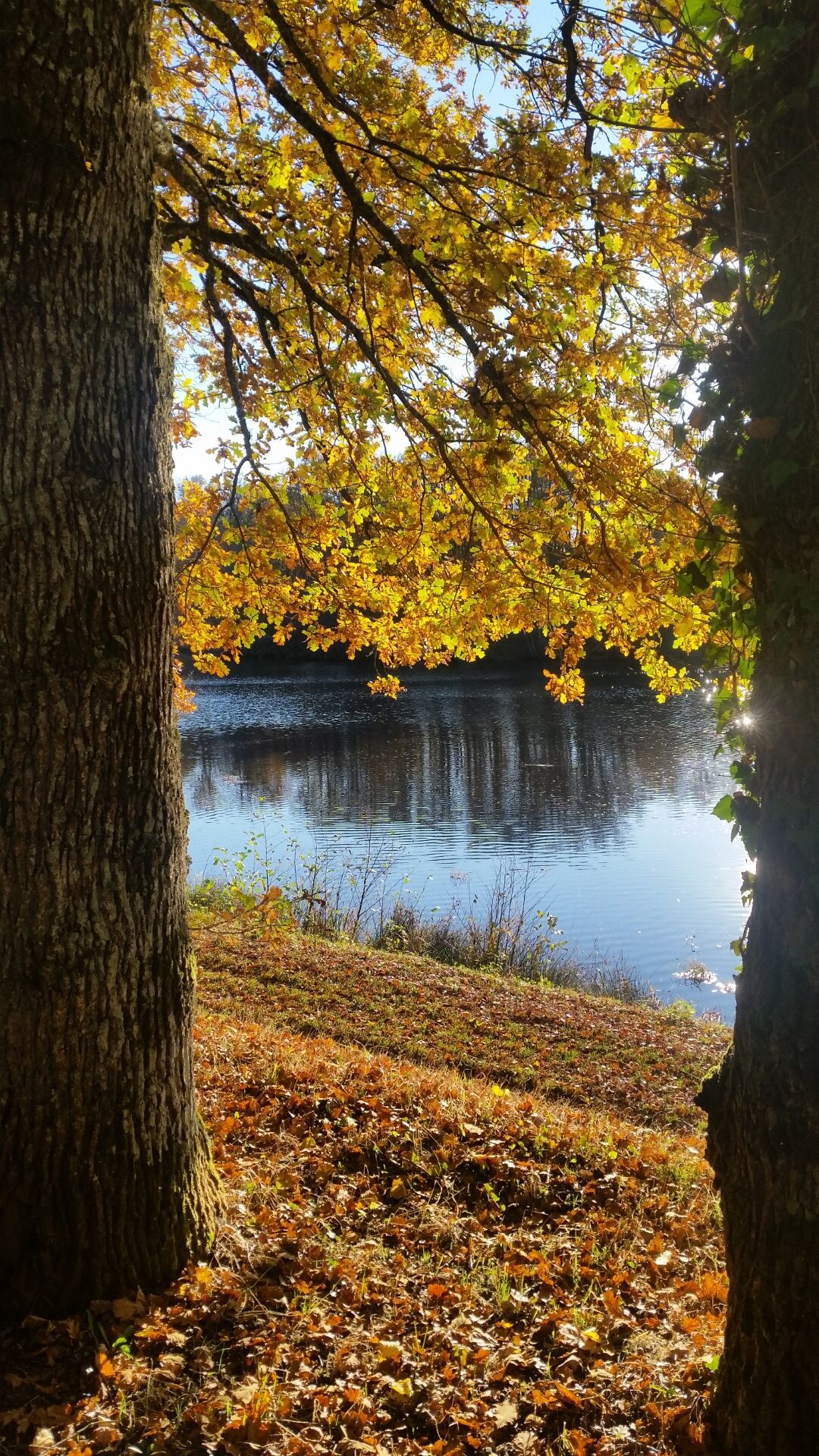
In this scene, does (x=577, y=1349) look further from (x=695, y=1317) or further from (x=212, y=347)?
(x=212, y=347)

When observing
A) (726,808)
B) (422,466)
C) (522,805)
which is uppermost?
(422,466)

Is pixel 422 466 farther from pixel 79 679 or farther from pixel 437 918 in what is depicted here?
pixel 437 918

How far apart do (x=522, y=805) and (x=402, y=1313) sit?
657 inches

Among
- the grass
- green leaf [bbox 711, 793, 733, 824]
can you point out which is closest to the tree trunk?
green leaf [bbox 711, 793, 733, 824]

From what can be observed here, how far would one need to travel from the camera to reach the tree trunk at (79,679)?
2.49 metres

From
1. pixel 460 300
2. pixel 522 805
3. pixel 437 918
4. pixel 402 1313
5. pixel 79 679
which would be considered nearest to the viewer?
pixel 79 679

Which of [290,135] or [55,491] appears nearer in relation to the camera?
[55,491]

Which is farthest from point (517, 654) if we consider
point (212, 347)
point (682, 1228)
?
point (682, 1228)

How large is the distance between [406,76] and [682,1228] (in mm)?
6127

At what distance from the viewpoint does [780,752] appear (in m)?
1.97

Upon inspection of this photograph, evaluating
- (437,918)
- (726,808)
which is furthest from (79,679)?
(437,918)

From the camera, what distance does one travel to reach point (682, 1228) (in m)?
3.75

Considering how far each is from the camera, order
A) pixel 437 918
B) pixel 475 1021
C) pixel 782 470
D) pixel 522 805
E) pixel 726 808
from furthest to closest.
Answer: pixel 522 805 < pixel 437 918 < pixel 475 1021 < pixel 726 808 < pixel 782 470

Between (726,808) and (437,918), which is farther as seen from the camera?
(437,918)
